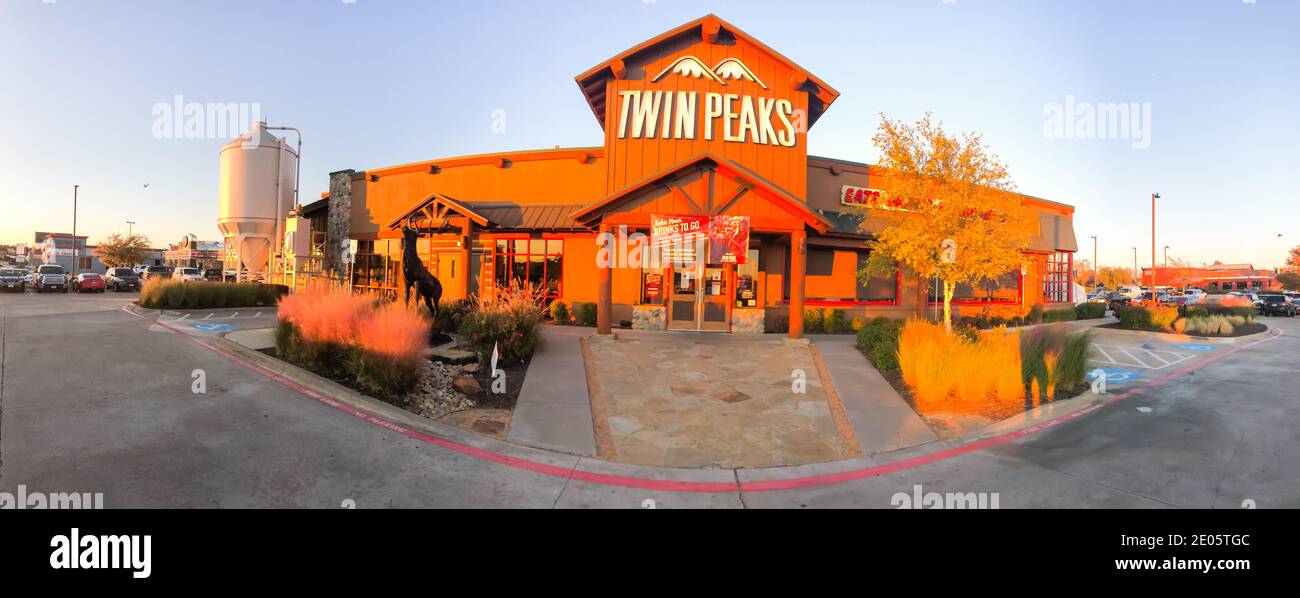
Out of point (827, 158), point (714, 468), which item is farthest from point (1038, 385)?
point (827, 158)

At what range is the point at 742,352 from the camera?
469 inches

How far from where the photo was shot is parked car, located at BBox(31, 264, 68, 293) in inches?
1169

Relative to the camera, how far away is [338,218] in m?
22.9

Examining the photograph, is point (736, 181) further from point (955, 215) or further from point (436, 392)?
point (436, 392)

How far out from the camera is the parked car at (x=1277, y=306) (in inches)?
1276

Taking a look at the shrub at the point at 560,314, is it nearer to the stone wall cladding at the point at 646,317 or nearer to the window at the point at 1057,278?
the stone wall cladding at the point at 646,317

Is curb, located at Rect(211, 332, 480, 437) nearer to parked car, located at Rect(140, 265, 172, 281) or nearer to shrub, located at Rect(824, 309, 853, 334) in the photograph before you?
Answer: shrub, located at Rect(824, 309, 853, 334)

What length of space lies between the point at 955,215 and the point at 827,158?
23.4 ft

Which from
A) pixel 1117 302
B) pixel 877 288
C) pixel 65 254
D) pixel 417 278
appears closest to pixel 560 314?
pixel 417 278

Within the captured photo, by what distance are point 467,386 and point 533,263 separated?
10.6m

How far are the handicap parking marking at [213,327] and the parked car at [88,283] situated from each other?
25726 millimetres

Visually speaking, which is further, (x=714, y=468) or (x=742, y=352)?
(x=742, y=352)

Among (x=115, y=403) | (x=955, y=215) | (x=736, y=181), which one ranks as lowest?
(x=115, y=403)

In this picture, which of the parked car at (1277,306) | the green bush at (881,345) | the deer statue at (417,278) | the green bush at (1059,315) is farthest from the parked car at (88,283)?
the parked car at (1277,306)
